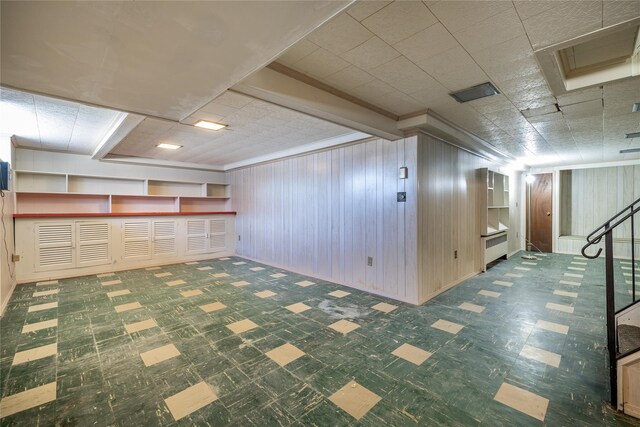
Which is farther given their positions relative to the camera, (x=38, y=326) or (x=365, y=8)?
(x=38, y=326)

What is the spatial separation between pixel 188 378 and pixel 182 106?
2060 mm

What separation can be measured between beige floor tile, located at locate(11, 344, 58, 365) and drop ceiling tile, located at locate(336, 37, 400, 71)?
11.5ft

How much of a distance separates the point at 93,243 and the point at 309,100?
5.34m

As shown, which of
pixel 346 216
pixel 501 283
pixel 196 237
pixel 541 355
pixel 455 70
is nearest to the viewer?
pixel 455 70

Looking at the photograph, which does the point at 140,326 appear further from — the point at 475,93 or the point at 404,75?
the point at 475,93

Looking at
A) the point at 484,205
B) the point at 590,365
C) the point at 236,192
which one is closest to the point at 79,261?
the point at 236,192

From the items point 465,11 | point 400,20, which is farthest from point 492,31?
point 400,20

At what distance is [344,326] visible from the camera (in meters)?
2.90

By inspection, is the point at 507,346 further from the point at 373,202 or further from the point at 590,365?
the point at 373,202

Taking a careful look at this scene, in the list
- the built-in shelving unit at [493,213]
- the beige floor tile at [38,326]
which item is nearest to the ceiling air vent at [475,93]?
the built-in shelving unit at [493,213]

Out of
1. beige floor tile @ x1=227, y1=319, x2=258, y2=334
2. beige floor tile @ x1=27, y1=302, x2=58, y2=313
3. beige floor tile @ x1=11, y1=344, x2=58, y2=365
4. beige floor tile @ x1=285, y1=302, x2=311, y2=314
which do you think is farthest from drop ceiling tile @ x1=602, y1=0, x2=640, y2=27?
beige floor tile @ x1=27, y1=302, x2=58, y2=313

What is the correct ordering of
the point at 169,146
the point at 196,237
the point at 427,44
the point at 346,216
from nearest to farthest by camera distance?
the point at 427,44 < the point at 346,216 < the point at 169,146 < the point at 196,237

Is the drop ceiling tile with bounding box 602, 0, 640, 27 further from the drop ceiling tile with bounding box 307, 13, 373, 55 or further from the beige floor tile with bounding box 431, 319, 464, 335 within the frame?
Answer: the beige floor tile with bounding box 431, 319, 464, 335

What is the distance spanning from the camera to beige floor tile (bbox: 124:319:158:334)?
112 inches
